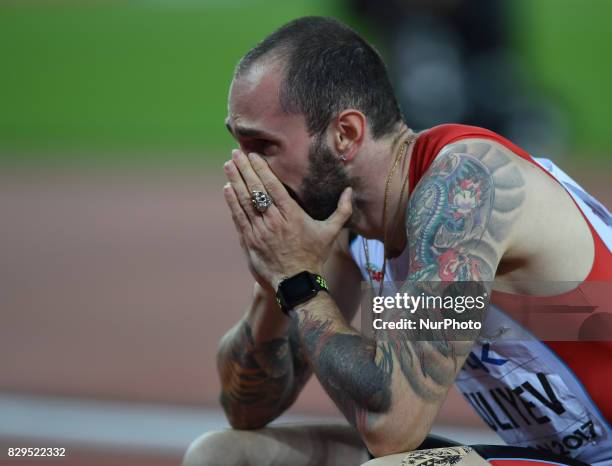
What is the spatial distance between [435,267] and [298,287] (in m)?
0.51

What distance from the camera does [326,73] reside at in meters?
3.28

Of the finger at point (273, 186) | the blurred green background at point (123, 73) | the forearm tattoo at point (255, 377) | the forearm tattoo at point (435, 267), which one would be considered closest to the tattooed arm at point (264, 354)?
the forearm tattoo at point (255, 377)

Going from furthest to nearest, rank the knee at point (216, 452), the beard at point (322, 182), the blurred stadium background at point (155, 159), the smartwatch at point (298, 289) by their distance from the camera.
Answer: the blurred stadium background at point (155, 159), the knee at point (216, 452), the beard at point (322, 182), the smartwatch at point (298, 289)

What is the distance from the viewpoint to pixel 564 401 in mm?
3242

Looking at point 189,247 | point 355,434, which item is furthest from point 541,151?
point 355,434

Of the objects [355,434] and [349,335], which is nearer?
[349,335]

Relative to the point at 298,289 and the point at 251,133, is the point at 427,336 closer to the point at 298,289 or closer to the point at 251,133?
the point at 298,289

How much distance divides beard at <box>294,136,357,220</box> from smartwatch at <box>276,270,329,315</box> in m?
0.27

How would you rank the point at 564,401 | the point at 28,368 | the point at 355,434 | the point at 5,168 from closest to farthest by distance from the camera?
the point at 564,401, the point at 355,434, the point at 28,368, the point at 5,168

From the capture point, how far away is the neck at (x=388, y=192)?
11.0 ft

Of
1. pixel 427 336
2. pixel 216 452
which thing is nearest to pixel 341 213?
pixel 427 336

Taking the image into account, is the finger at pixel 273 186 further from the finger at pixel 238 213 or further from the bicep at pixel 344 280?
the bicep at pixel 344 280

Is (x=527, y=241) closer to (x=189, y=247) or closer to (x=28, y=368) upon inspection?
(x=28, y=368)

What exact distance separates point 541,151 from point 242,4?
742cm
